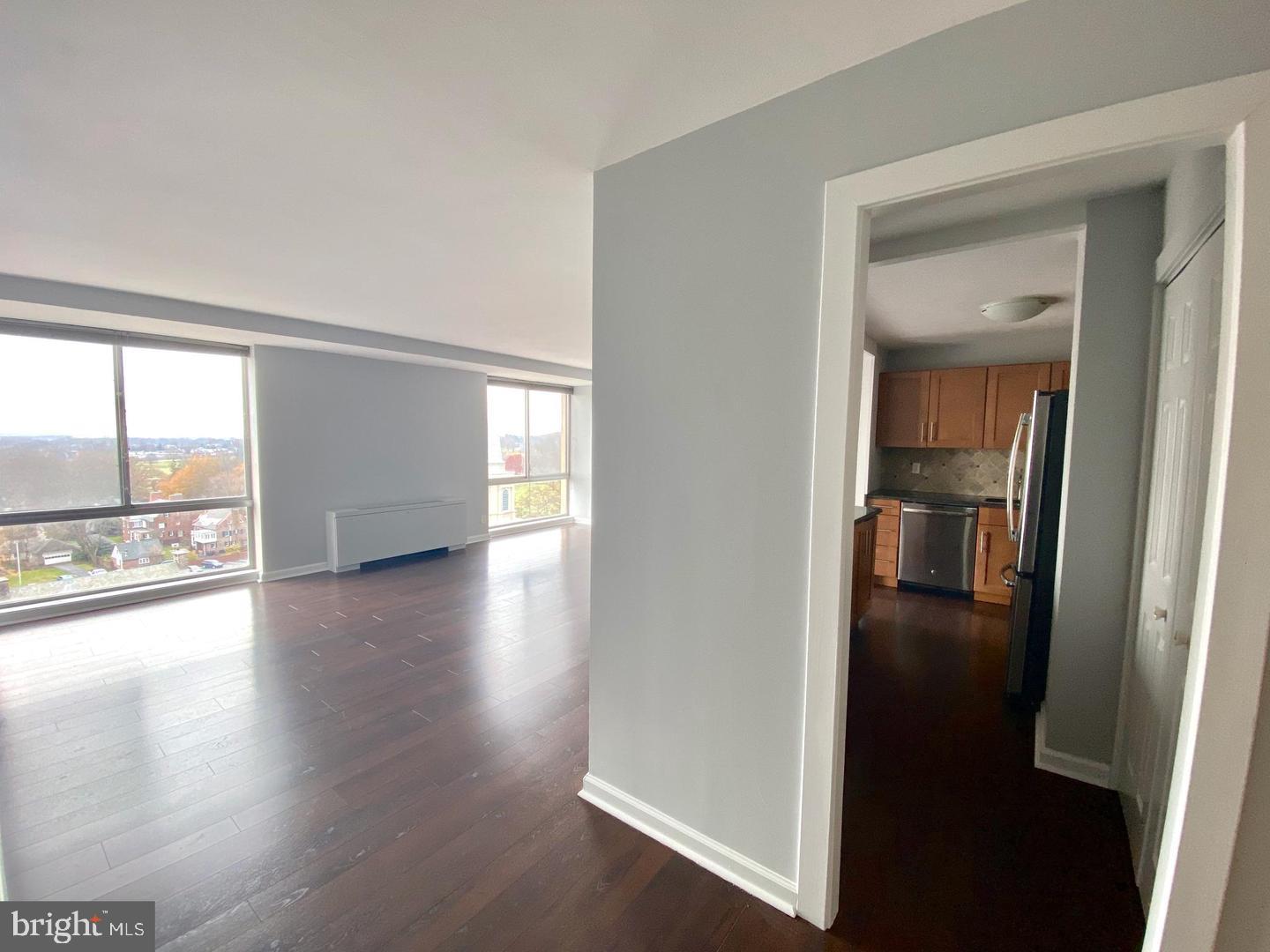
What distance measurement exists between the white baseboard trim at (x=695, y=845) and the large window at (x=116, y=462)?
16.0 feet

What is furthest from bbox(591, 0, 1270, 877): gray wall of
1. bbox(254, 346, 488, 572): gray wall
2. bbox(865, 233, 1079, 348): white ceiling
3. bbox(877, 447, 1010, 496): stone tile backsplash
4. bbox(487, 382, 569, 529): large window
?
bbox(487, 382, 569, 529): large window

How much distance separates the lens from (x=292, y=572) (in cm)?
529

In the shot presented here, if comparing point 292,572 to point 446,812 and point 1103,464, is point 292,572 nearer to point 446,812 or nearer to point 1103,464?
point 446,812

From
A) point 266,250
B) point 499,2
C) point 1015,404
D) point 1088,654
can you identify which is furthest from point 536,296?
point 1015,404

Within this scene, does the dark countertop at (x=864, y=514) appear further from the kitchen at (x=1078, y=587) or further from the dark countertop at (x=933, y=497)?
the dark countertop at (x=933, y=497)

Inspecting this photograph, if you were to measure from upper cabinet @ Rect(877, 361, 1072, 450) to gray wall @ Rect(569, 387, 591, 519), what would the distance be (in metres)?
4.88

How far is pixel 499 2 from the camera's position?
3.82 feet

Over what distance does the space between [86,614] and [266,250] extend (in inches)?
143

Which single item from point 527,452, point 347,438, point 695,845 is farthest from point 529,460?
point 695,845

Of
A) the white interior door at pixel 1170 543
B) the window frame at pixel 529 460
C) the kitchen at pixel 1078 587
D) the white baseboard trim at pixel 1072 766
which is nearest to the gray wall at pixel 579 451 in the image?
the window frame at pixel 529 460

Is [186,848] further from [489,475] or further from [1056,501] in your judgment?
[489,475]

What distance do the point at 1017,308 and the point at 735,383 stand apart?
2880 mm

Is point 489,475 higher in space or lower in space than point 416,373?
lower

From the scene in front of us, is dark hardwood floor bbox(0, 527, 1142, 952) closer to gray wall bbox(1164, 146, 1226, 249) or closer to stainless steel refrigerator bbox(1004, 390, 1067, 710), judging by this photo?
stainless steel refrigerator bbox(1004, 390, 1067, 710)
